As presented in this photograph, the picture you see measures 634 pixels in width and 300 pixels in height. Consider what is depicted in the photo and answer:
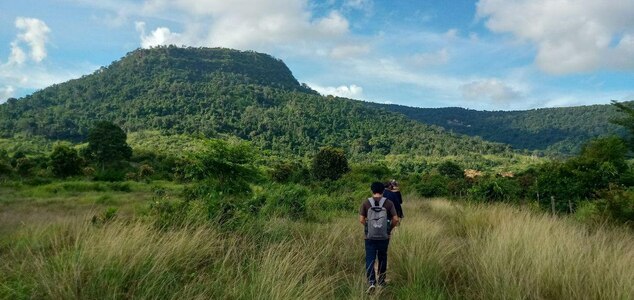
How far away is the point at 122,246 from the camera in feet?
12.2

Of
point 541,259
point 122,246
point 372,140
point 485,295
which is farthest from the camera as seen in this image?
point 372,140

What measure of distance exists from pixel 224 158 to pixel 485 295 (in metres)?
7.26

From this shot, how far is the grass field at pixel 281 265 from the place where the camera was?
328 centimetres

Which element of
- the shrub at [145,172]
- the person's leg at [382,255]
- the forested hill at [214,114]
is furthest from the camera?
the forested hill at [214,114]

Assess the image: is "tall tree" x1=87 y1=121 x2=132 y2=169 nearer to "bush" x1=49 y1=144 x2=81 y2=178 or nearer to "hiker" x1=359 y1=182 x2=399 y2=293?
"bush" x1=49 y1=144 x2=81 y2=178

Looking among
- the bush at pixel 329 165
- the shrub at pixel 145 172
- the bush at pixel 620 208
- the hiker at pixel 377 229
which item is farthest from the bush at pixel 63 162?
the bush at pixel 620 208

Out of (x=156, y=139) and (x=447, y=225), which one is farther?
(x=156, y=139)

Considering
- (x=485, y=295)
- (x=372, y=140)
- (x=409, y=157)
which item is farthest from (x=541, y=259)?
(x=372, y=140)

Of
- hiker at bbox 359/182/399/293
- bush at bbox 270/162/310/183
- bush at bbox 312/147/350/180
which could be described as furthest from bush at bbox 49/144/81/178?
hiker at bbox 359/182/399/293

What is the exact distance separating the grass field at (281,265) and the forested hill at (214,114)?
344 ft

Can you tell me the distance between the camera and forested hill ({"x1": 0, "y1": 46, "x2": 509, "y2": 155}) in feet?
406

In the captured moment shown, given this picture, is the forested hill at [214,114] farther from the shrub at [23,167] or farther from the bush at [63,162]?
the bush at [63,162]

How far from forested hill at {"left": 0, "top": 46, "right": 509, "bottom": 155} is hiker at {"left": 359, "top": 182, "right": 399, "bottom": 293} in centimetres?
10438

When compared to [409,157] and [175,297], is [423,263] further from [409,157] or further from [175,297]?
[409,157]
